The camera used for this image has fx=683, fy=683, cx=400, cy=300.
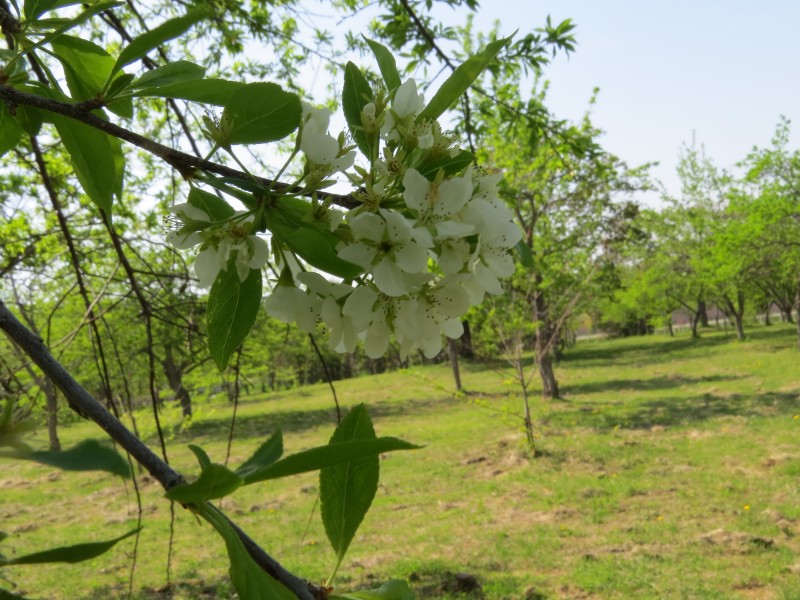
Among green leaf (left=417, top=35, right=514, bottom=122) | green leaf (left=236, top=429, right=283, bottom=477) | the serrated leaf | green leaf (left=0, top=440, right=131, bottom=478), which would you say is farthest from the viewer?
the serrated leaf

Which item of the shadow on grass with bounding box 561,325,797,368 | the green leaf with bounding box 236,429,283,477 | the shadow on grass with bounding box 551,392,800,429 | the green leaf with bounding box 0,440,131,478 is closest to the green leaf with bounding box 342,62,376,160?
the green leaf with bounding box 236,429,283,477

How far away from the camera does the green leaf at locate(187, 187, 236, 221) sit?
663 millimetres

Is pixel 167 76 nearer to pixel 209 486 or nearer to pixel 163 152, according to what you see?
pixel 163 152

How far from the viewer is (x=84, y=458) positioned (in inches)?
15.5

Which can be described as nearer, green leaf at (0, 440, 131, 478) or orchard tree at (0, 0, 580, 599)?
green leaf at (0, 440, 131, 478)

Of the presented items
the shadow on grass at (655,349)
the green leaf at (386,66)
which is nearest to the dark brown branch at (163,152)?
the green leaf at (386,66)

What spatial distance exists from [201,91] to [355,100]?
6.0 inches

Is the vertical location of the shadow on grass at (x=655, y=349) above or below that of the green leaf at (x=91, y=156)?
below

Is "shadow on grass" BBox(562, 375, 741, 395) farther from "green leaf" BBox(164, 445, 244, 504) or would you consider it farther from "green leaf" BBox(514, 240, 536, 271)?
"green leaf" BBox(164, 445, 244, 504)

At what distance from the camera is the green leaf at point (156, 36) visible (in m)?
0.62

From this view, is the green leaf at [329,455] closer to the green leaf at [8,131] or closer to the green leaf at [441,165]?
the green leaf at [441,165]

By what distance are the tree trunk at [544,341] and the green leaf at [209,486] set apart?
33.7 feet

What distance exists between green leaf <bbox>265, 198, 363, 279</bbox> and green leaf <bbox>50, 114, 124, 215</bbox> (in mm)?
288

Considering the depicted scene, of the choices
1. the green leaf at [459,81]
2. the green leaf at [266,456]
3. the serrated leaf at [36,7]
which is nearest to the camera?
the green leaf at [266,456]
